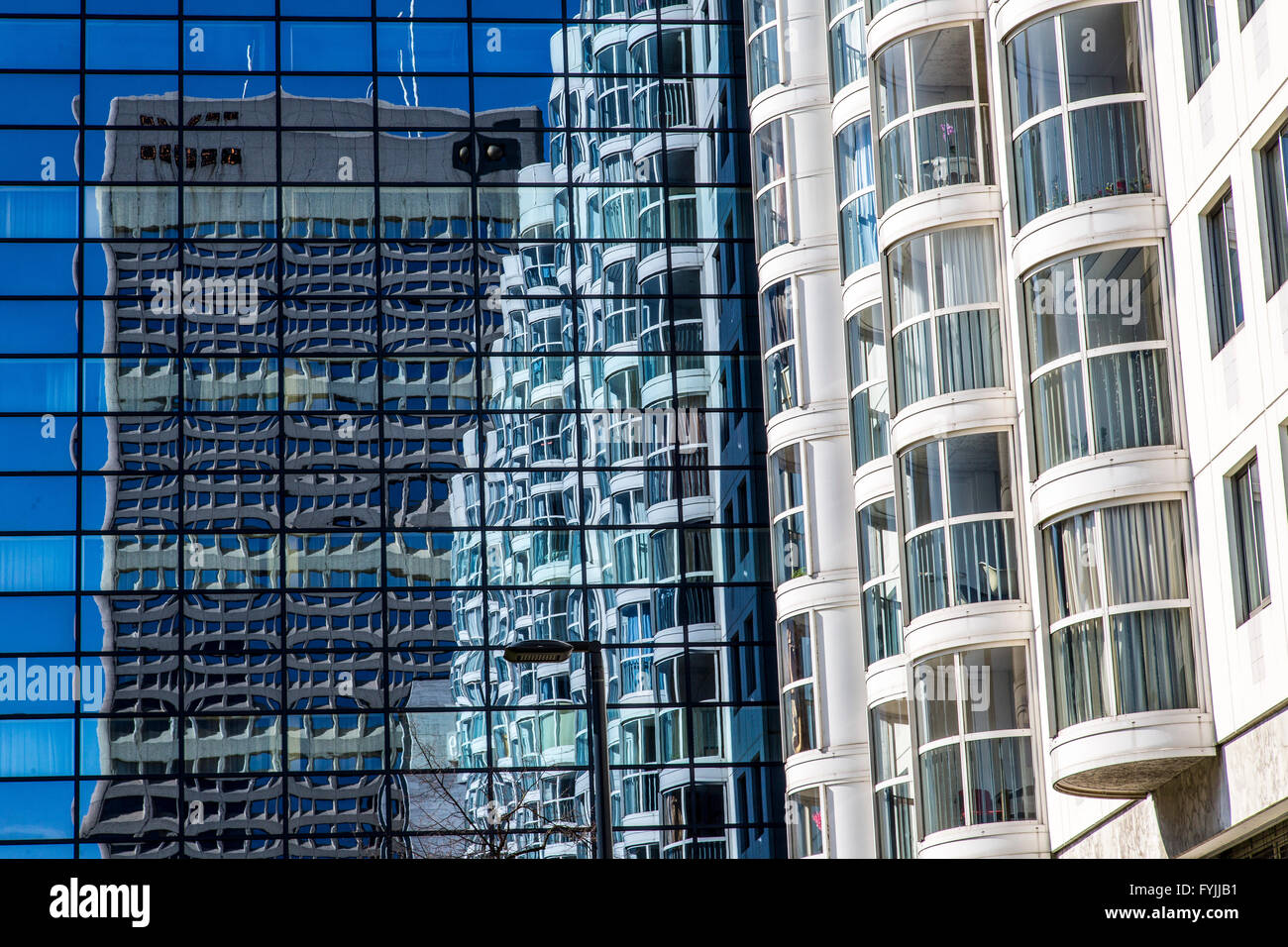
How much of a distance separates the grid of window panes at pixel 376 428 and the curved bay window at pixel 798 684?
38.4 ft

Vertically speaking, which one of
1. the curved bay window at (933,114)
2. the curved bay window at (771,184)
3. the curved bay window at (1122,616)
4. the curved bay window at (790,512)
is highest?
the curved bay window at (771,184)

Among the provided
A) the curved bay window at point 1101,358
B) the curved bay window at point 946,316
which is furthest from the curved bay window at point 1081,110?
the curved bay window at point 946,316

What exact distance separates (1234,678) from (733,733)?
28.1m

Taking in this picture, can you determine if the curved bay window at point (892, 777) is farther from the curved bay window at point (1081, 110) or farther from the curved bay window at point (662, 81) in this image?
the curved bay window at point (662, 81)

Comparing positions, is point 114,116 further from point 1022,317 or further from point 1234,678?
point 1234,678

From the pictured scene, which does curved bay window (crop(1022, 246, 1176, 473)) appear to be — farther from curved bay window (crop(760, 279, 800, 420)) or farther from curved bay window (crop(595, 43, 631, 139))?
curved bay window (crop(595, 43, 631, 139))

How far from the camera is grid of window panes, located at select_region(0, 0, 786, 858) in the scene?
4516 cm

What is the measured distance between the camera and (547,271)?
47500 millimetres

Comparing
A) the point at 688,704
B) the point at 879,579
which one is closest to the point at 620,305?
the point at 688,704

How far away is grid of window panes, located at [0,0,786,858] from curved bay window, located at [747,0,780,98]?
917 cm

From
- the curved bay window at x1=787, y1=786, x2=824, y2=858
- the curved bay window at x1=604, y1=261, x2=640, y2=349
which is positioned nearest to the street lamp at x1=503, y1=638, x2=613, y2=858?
the curved bay window at x1=787, y1=786, x2=824, y2=858

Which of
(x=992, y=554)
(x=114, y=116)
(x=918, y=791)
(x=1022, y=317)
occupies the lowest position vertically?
(x=918, y=791)

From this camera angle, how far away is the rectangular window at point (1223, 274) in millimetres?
18562

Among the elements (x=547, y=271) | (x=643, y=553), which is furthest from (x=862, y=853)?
(x=547, y=271)
